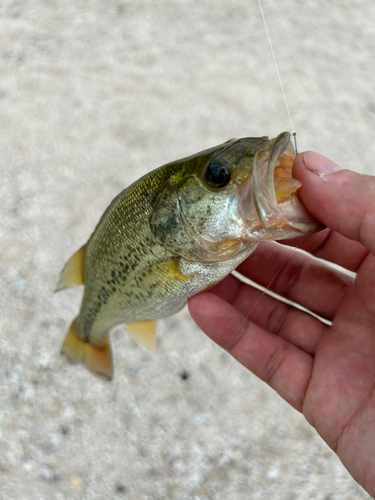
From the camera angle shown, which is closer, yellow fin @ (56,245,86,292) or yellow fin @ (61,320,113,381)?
yellow fin @ (56,245,86,292)

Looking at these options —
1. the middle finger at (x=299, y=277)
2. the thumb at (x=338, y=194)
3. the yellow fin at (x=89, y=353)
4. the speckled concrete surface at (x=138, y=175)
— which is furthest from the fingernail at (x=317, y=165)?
the speckled concrete surface at (x=138, y=175)

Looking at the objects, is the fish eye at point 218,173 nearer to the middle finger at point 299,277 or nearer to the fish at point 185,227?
the fish at point 185,227

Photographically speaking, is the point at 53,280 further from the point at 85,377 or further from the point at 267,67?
the point at 267,67

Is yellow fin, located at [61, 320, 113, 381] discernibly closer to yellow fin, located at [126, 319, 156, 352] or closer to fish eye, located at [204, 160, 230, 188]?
yellow fin, located at [126, 319, 156, 352]

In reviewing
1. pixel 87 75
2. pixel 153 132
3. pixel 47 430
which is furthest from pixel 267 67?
pixel 47 430

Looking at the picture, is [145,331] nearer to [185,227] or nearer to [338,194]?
[185,227]

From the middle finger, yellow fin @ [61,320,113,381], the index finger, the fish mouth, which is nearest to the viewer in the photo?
the fish mouth

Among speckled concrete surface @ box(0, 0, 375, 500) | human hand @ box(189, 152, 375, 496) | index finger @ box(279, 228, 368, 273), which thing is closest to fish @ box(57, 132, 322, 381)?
human hand @ box(189, 152, 375, 496)
